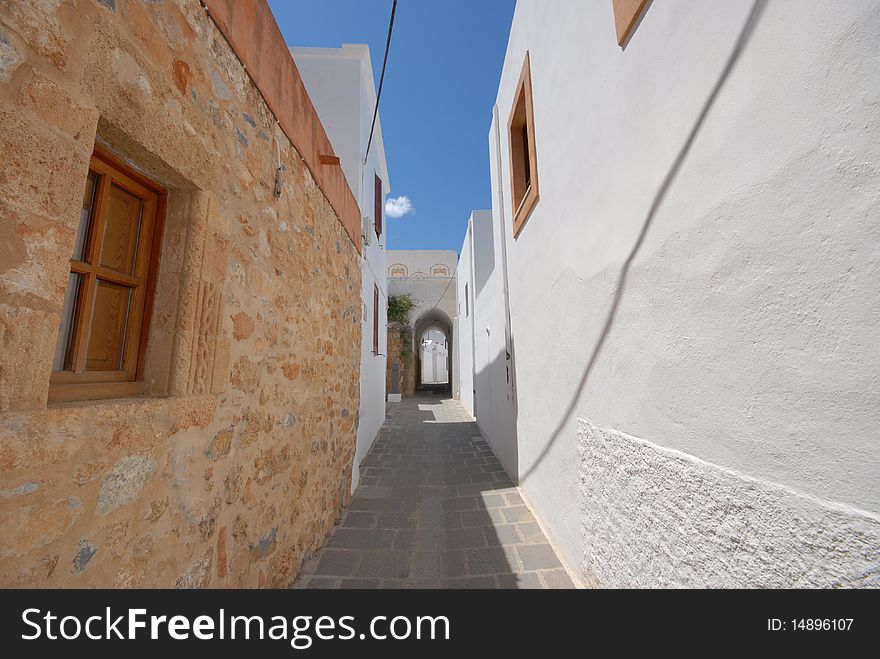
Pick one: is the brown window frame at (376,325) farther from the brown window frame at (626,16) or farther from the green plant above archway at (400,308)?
the green plant above archway at (400,308)

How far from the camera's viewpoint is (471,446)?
6.86 metres

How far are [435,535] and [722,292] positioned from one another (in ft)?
9.76

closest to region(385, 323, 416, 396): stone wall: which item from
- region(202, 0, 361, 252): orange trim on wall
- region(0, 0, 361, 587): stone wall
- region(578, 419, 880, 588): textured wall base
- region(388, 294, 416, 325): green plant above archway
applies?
region(388, 294, 416, 325): green plant above archway

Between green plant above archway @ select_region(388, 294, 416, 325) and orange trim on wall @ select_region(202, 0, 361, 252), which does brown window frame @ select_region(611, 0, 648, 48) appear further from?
green plant above archway @ select_region(388, 294, 416, 325)

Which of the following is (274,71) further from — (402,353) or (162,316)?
(402,353)

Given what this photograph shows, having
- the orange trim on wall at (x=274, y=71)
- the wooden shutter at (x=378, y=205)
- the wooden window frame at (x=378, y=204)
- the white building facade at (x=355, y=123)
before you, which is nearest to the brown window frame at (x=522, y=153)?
the orange trim on wall at (x=274, y=71)

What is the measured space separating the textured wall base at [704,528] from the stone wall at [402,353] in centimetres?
1324

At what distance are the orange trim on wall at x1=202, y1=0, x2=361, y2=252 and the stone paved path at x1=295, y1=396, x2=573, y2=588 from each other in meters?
2.97

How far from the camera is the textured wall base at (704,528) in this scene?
38.1 inches

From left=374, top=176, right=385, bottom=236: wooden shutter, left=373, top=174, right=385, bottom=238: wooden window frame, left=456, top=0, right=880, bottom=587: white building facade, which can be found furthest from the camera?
left=374, top=176, right=385, bottom=236: wooden shutter

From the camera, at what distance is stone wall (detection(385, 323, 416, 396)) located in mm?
15359

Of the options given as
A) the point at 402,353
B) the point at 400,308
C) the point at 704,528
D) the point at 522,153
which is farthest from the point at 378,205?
the point at 402,353
